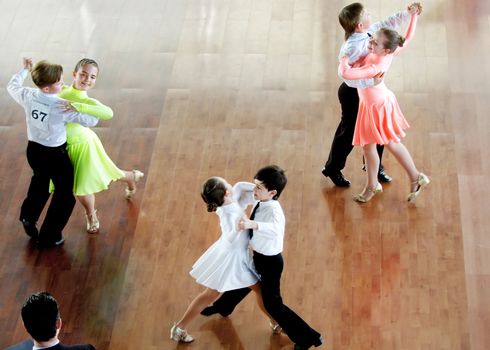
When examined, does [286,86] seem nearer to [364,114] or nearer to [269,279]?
[364,114]

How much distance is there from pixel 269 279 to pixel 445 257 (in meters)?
1.32

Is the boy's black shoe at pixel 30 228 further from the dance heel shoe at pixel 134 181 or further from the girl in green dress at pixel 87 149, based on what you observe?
the dance heel shoe at pixel 134 181

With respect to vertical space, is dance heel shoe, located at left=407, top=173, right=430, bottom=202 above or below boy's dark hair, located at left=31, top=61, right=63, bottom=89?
below

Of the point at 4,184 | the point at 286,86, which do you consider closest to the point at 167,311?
the point at 4,184

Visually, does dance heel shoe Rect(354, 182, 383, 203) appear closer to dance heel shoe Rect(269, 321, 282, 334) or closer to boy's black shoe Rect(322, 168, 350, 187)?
boy's black shoe Rect(322, 168, 350, 187)

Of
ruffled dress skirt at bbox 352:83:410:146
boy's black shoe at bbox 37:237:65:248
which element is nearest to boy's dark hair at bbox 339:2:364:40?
ruffled dress skirt at bbox 352:83:410:146

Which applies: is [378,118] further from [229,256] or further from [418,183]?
[229,256]

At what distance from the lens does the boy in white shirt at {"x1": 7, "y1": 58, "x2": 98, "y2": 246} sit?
201 inches

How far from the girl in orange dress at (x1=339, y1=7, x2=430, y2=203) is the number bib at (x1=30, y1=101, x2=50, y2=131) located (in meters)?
1.73

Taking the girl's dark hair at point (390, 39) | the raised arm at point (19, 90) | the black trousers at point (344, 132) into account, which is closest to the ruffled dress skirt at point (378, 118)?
the black trousers at point (344, 132)

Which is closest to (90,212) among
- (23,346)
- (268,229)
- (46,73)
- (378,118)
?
(46,73)

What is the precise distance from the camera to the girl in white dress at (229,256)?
4.43 metres

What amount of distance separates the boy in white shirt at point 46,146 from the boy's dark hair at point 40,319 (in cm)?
149

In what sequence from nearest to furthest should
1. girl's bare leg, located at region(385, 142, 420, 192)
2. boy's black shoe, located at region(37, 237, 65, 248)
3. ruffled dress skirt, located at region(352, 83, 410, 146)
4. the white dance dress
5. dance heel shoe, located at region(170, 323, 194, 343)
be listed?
the white dance dress, dance heel shoe, located at region(170, 323, 194, 343), ruffled dress skirt, located at region(352, 83, 410, 146), girl's bare leg, located at region(385, 142, 420, 192), boy's black shoe, located at region(37, 237, 65, 248)
